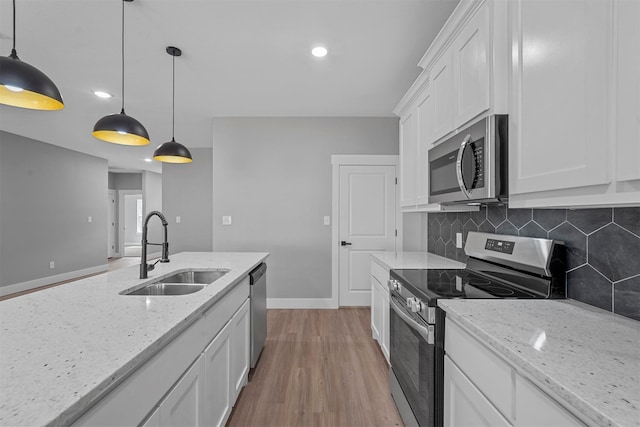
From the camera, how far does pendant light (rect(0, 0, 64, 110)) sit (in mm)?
1187

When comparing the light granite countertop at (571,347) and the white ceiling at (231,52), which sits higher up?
the white ceiling at (231,52)

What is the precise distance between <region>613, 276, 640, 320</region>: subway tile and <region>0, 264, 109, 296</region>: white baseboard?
275 inches

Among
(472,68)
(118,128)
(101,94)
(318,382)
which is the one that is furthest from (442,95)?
(101,94)

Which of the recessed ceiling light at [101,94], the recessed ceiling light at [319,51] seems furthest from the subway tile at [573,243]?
the recessed ceiling light at [101,94]

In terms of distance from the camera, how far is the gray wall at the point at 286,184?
3.93m

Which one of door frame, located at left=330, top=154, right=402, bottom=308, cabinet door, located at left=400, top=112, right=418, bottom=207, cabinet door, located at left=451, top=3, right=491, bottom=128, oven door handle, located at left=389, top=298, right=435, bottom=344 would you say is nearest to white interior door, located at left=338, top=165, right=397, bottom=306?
door frame, located at left=330, top=154, right=402, bottom=308

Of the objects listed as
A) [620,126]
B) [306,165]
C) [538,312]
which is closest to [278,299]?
[306,165]

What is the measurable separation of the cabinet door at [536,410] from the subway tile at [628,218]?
2.36ft

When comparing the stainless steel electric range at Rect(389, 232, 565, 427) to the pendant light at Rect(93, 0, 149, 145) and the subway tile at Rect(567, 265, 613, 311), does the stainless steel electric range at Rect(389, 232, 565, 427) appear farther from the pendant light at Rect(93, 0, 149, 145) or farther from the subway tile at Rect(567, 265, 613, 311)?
the pendant light at Rect(93, 0, 149, 145)

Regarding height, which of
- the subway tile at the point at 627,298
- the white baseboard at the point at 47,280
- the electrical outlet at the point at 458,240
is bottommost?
the white baseboard at the point at 47,280

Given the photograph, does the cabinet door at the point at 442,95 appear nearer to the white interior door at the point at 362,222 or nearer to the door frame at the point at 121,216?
the white interior door at the point at 362,222

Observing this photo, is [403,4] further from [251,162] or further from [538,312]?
[251,162]

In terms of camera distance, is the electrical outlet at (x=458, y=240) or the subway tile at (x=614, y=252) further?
the electrical outlet at (x=458, y=240)

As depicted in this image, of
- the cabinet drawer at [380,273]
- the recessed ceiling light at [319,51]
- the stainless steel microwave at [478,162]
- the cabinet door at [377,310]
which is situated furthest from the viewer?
the cabinet door at [377,310]
